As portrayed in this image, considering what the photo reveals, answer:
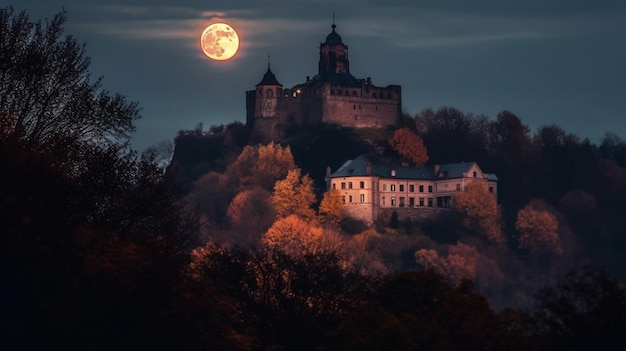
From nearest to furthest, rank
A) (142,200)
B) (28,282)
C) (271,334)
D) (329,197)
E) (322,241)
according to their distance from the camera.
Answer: (28,282)
(142,200)
(271,334)
(322,241)
(329,197)

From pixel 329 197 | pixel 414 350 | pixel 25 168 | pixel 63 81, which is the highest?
pixel 329 197

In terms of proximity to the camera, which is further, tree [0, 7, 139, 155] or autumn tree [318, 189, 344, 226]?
autumn tree [318, 189, 344, 226]

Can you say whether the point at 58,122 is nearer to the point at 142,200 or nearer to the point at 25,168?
the point at 142,200

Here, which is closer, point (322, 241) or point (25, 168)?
point (25, 168)

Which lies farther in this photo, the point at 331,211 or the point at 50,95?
the point at 331,211

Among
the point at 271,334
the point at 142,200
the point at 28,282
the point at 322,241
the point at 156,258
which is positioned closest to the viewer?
the point at 28,282

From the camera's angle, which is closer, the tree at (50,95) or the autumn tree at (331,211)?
the tree at (50,95)

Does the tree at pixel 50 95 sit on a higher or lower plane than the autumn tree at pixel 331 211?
lower

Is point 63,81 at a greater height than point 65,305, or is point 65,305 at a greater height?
point 63,81

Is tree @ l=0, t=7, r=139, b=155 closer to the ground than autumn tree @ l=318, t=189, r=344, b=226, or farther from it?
closer to the ground

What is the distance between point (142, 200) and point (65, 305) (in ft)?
28.5

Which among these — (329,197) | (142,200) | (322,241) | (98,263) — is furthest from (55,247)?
(329,197)

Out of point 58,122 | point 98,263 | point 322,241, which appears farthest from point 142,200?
point 322,241

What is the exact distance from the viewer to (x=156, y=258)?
56219 millimetres
